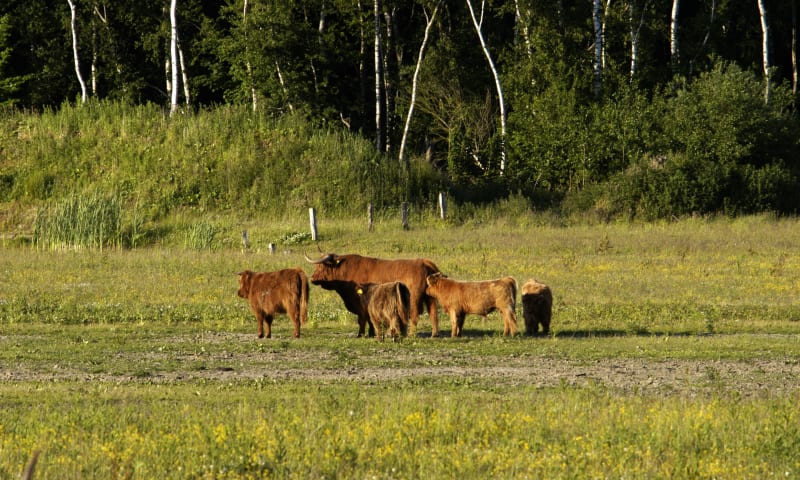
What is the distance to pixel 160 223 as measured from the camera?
39.5m

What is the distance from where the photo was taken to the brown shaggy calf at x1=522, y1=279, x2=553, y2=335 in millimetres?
18203

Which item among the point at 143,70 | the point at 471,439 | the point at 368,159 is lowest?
the point at 471,439

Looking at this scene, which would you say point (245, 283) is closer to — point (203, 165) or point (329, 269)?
point (329, 269)

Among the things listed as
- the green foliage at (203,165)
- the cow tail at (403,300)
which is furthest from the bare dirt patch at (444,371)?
the green foliage at (203,165)

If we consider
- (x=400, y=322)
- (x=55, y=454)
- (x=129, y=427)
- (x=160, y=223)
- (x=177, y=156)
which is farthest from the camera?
(x=177, y=156)

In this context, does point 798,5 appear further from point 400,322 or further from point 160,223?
point 400,322

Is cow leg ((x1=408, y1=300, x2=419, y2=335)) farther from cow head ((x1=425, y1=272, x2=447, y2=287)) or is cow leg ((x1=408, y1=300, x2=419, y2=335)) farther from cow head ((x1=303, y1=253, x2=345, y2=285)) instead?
cow head ((x1=303, y1=253, x2=345, y2=285))

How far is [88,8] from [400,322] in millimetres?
45885

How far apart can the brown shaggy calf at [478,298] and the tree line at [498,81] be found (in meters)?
26.6

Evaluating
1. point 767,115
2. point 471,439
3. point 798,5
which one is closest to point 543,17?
point 767,115

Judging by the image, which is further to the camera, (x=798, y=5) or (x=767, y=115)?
(x=798, y=5)

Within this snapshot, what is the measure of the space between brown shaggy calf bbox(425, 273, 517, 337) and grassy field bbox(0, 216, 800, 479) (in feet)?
1.19

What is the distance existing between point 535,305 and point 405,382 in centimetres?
512

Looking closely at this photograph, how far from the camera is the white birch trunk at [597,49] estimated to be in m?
48.4
